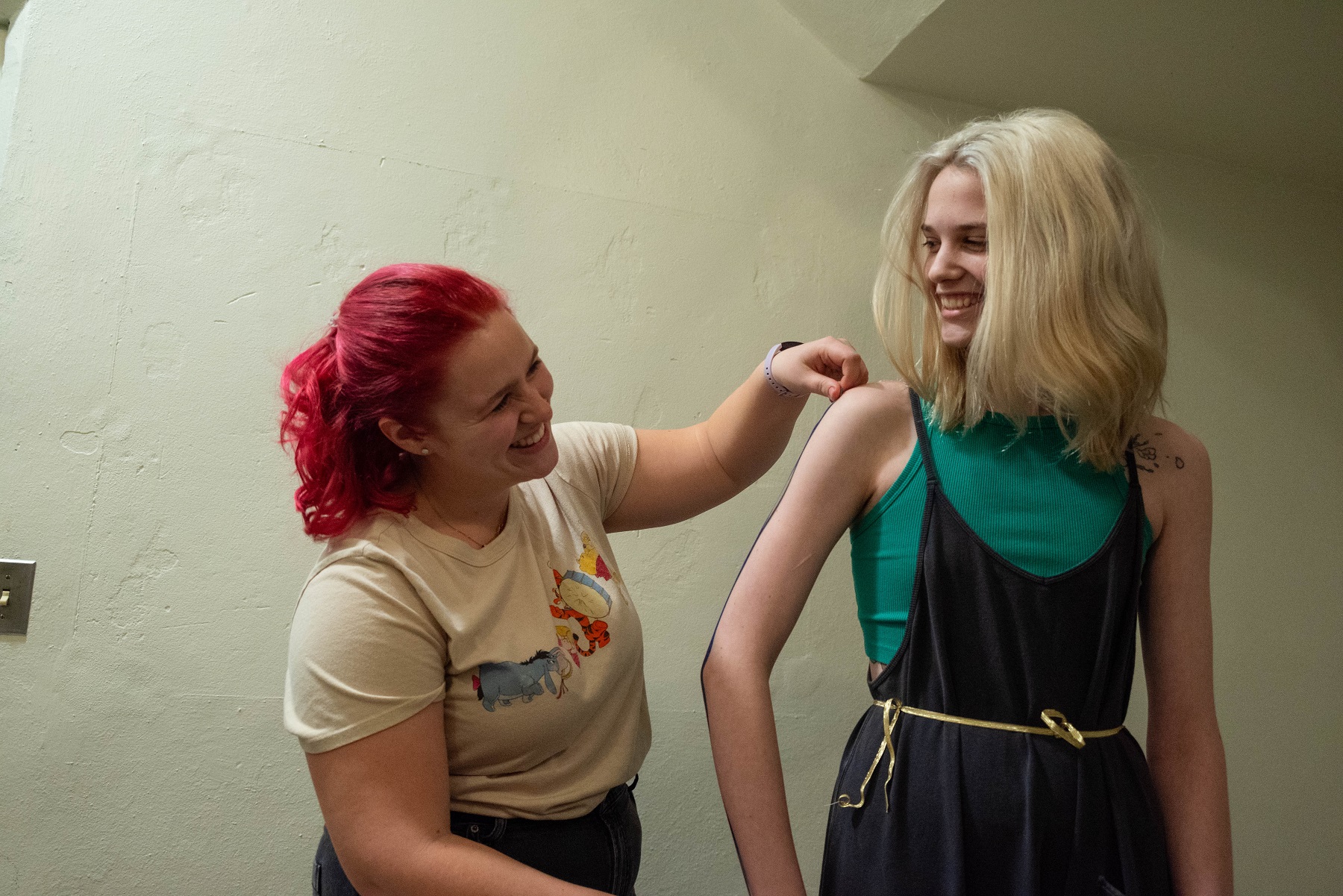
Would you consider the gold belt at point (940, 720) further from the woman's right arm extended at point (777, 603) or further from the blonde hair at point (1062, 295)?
the blonde hair at point (1062, 295)

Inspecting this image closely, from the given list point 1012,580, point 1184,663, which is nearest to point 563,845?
point 1012,580

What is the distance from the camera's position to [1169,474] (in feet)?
3.96

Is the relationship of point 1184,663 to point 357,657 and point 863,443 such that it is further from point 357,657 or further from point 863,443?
point 357,657

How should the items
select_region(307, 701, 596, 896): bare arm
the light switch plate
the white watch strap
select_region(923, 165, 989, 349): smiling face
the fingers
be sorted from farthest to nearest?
the light switch plate
the white watch strap
the fingers
select_region(923, 165, 989, 349): smiling face
select_region(307, 701, 596, 896): bare arm

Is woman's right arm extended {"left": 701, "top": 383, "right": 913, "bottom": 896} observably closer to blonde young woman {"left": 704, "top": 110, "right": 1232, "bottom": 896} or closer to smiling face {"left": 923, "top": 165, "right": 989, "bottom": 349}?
blonde young woman {"left": 704, "top": 110, "right": 1232, "bottom": 896}

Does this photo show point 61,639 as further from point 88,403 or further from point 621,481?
point 621,481

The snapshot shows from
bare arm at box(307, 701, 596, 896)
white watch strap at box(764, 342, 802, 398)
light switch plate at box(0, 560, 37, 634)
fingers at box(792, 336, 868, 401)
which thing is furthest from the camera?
light switch plate at box(0, 560, 37, 634)

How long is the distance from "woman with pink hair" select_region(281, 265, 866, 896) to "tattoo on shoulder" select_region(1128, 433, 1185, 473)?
381 millimetres

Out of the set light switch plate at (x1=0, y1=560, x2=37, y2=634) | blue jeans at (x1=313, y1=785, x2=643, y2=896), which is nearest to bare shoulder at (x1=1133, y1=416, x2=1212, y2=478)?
blue jeans at (x1=313, y1=785, x2=643, y2=896)

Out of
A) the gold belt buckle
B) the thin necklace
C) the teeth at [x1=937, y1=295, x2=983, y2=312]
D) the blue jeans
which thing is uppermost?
the teeth at [x1=937, y1=295, x2=983, y2=312]

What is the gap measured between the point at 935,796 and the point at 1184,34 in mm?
1976

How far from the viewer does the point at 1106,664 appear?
3.77 ft

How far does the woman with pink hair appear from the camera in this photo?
110 cm

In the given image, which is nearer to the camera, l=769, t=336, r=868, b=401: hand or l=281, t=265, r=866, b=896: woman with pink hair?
l=281, t=265, r=866, b=896: woman with pink hair
